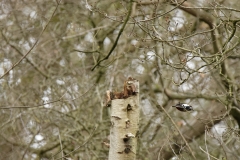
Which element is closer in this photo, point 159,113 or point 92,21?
point 159,113

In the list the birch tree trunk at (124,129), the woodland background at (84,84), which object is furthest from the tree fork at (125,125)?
the woodland background at (84,84)

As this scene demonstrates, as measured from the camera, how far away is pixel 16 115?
335 inches

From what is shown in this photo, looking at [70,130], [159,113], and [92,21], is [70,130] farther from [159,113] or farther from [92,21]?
[92,21]

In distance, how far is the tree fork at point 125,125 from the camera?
4039mm

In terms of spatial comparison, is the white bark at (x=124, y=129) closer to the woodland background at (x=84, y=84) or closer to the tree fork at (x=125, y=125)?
the tree fork at (x=125, y=125)

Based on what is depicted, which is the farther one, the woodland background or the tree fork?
the woodland background

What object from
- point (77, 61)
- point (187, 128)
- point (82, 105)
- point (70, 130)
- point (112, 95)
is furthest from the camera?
point (77, 61)

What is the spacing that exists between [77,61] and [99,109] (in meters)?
1.56

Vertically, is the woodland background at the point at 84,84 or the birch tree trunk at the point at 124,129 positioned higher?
the woodland background at the point at 84,84

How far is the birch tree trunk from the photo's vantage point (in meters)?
4.04

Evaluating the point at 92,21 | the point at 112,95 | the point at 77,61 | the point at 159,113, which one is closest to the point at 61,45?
the point at 77,61

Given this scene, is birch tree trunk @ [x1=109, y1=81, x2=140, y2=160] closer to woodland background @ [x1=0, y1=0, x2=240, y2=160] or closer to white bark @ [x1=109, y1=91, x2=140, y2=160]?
white bark @ [x1=109, y1=91, x2=140, y2=160]

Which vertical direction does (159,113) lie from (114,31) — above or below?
below

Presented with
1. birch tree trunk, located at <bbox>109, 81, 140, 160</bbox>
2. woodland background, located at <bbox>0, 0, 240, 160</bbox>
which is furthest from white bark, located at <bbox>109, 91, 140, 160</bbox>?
woodland background, located at <bbox>0, 0, 240, 160</bbox>
